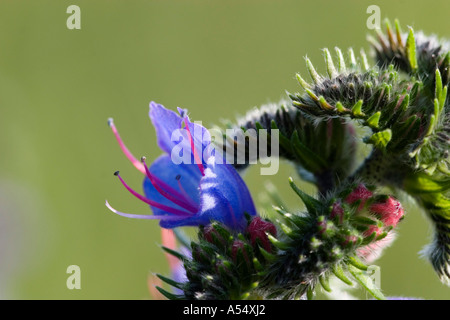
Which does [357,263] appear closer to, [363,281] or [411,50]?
[363,281]

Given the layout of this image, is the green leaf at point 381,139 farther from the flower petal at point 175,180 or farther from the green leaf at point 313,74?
the flower petal at point 175,180

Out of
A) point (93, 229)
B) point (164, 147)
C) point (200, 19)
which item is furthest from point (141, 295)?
point (164, 147)

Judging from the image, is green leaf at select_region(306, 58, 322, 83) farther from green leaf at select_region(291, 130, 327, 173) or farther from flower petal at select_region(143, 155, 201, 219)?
flower petal at select_region(143, 155, 201, 219)

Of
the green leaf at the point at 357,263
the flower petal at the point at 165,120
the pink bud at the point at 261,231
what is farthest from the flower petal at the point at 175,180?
the green leaf at the point at 357,263

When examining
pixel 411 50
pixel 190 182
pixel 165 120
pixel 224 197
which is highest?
pixel 411 50

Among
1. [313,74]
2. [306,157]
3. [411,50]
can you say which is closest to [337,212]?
[306,157]

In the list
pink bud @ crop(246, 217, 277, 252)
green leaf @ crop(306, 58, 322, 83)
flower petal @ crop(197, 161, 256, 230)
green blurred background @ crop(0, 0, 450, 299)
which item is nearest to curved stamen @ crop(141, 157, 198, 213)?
flower petal @ crop(197, 161, 256, 230)

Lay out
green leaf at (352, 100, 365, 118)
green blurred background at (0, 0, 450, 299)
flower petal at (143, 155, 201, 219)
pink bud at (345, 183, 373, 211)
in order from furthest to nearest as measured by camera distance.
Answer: green blurred background at (0, 0, 450, 299) → flower petal at (143, 155, 201, 219) → pink bud at (345, 183, 373, 211) → green leaf at (352, 100, 365, 118)
